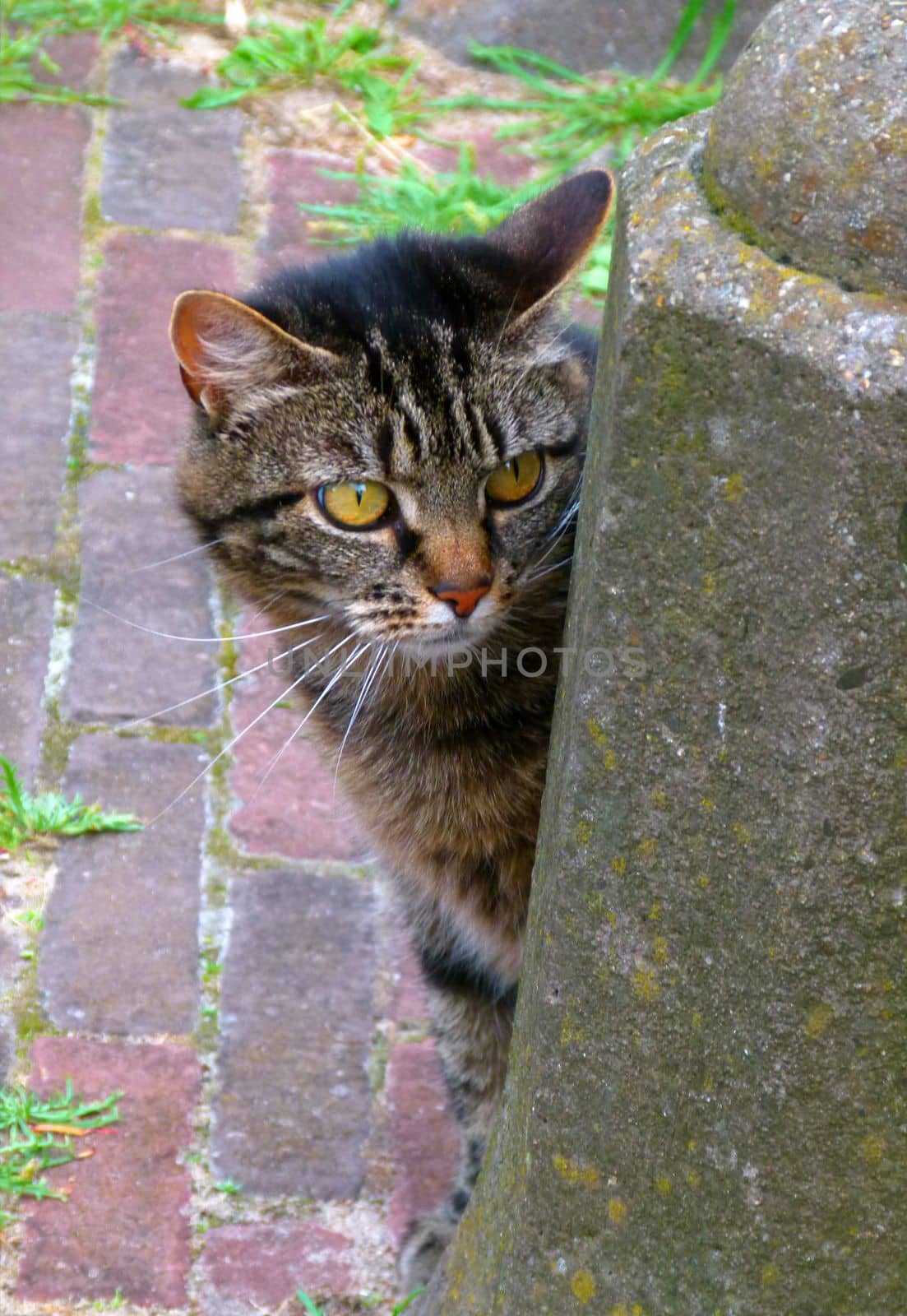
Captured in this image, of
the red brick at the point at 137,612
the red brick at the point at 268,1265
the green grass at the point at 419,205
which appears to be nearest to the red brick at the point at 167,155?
the green grass at the point at 419,205

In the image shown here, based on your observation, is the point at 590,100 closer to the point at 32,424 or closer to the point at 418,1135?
the point at 32,424

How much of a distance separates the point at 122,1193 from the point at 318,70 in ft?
9.96

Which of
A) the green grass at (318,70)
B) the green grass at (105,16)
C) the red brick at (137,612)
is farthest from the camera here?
the green grass at (105,16)

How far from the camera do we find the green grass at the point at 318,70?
157 inches

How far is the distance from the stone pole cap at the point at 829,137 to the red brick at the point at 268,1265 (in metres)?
1.64

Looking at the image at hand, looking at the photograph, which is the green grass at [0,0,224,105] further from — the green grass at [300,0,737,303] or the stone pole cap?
the stone pole cap

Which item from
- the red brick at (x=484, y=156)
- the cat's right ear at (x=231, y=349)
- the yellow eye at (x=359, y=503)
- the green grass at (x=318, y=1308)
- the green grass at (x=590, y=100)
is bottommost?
the green grass at (x=318, y=1308)

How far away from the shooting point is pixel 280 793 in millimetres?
2785

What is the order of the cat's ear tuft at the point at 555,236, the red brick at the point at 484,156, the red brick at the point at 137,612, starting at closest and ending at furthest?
the cat's ear tuft at the point at 555,236 → the red brick at the point at 137,612 → the red brick at the point at 484,156

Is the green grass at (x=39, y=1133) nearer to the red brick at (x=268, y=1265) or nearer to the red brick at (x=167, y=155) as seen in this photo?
the red brick at (x=268, y=1265)

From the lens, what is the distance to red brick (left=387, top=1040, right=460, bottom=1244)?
7.37 feet

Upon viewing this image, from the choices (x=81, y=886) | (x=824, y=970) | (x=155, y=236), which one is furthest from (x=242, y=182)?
(x=824, y=970)

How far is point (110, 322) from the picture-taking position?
3453mm

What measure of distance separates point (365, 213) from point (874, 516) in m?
2.88
